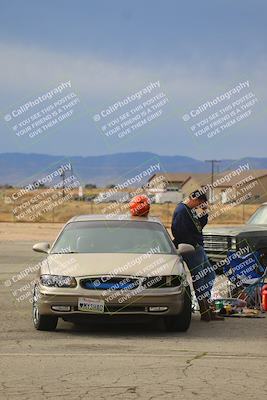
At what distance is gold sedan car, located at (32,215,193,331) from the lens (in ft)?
34.0

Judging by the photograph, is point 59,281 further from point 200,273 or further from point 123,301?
point 200,273

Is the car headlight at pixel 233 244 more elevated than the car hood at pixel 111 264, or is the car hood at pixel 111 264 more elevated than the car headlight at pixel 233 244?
the car hood at pixel 111 264

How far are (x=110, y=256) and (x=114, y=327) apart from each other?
0.99 meters

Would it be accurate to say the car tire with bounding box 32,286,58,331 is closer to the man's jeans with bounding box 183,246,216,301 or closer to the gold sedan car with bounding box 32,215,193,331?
the gold sedan car with bounding box 32,215,193,331

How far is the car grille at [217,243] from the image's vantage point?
59.2 ft

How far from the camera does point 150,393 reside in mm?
7309

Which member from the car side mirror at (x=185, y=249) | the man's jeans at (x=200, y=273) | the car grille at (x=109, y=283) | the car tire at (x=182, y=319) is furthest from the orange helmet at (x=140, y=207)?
the car grille at (x=109, y=283)

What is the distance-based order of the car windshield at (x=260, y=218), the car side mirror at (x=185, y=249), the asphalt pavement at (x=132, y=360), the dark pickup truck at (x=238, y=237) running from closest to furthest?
the asphalt pavement at (x=132, y=360) < the car side mirror at (x=185, y=249) < the dark pickup truck at (x=238, y=237) < the car windshield at (x=260, y=218)

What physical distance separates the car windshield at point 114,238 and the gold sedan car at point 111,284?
0.07 ft

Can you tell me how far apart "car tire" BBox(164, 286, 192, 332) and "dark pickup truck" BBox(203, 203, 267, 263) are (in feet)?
18.9

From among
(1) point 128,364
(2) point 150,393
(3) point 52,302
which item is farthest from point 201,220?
(2) point 150,393

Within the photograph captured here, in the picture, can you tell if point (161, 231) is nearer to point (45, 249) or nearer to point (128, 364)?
point (45, 249)

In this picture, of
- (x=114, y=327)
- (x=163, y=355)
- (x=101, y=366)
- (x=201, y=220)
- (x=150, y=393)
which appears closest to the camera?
(x=150, y=393)

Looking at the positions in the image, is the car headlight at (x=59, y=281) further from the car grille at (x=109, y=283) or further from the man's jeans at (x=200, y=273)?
the man's jeans at (x=200, y=273)
